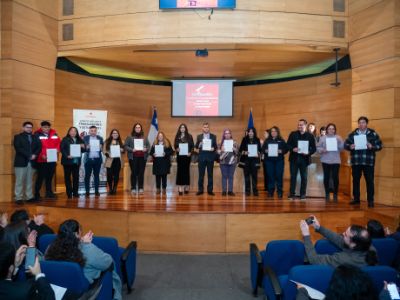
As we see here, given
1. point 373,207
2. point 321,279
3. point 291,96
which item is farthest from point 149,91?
point 321,279

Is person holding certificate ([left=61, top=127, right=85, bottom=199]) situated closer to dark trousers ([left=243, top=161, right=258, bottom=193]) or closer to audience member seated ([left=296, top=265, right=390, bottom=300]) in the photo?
dark trousers ([left=243, top=161, right=258, bottom=193])

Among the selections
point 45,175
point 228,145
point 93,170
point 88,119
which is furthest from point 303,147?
point 88,119

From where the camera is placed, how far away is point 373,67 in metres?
7.45

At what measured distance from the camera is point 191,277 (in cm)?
475

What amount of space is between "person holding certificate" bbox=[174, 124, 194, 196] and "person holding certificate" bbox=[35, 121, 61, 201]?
2368 millimetres

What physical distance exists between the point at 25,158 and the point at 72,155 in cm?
83

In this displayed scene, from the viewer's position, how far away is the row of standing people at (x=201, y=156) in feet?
23.1

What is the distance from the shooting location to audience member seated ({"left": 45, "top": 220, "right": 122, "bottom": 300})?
3018 mm

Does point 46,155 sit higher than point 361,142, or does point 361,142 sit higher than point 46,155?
point 361,142

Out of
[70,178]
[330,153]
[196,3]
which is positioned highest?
[196,3]

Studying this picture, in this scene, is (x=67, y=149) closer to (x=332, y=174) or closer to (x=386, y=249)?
(x=332, y=174)

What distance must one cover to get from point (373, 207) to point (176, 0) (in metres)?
5.37

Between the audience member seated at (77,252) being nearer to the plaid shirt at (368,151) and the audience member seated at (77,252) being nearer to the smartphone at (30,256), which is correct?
the smartphone at (30,256)

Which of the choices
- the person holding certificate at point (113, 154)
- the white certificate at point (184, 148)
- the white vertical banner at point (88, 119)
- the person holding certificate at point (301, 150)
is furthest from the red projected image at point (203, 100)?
the person holding certificate at point (301, 150)
